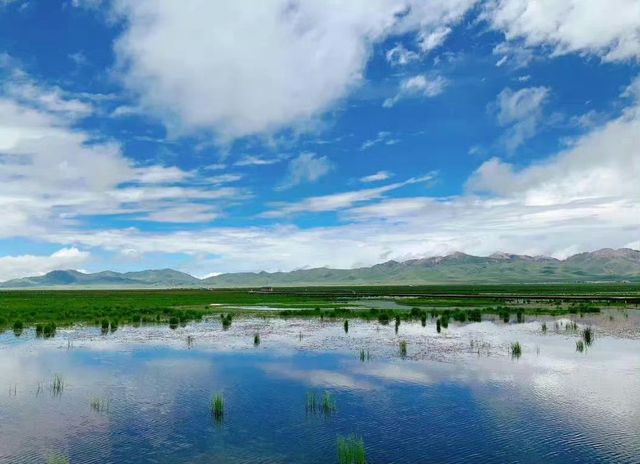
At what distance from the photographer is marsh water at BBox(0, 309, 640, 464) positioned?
18.0 metres

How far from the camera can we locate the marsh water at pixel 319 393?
59.1 feet

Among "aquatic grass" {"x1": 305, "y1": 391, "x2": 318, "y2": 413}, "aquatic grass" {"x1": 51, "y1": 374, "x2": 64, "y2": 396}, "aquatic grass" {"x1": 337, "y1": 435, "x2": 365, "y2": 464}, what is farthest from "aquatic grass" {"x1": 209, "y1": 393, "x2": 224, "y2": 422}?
"aquatic grass" {"x1": 51, "y1": 374, "x2": 64, "y2": 396}

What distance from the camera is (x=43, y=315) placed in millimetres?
68312

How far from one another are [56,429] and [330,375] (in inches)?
568

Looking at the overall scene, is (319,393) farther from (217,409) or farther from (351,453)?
(351,453)

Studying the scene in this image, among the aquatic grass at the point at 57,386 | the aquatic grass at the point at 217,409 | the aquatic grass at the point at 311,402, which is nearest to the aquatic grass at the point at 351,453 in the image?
the aquatic grass at the point at 311,402

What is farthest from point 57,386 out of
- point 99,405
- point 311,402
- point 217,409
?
point 311,402

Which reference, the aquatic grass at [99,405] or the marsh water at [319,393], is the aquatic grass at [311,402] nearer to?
→ the marsh water at [319,393]

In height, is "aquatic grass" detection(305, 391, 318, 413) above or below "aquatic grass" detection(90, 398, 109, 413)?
below

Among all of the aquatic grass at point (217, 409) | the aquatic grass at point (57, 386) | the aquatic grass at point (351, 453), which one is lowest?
the aquatic grass at point (351, 453)

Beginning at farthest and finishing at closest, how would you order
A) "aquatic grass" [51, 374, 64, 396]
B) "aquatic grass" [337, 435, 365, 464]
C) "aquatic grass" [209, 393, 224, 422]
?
"aquatic grass" [51, 374, 64, 396] < "aquatic grass" [209, 393, 224, 422] < "aquatic grass" [337, 435, 365, 464]

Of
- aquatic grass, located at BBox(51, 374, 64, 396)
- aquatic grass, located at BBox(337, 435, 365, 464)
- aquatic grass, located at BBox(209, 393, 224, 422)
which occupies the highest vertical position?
aquatic grass, located at BBox(51, 374, 64, 396)

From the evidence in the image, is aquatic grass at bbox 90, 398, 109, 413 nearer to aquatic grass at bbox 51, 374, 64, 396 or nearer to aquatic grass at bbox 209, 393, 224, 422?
aquatic grass at bbox 51, 374, 64, 396

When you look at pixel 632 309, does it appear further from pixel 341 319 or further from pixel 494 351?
pixel 494 351
